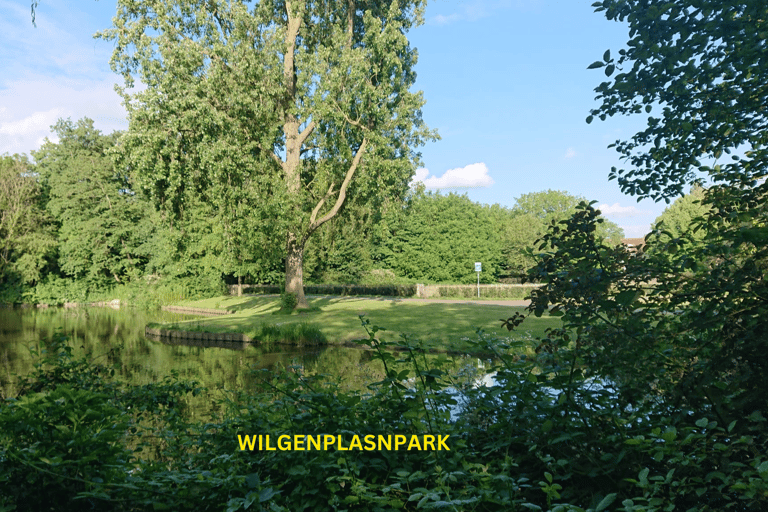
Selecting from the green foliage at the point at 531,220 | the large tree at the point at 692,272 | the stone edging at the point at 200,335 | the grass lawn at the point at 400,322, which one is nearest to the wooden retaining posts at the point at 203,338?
the stone edging at the point at 200,335

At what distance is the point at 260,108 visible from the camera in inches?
720

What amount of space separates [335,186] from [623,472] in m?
19.1

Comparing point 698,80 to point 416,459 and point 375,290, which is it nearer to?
point 416,459

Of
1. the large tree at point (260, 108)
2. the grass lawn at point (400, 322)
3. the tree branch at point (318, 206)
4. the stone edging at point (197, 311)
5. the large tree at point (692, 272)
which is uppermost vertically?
the large tree at point (260, 108)

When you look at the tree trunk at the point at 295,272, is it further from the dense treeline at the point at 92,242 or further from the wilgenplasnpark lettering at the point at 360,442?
the wilgenplasnpark lettering at the point at 360,442

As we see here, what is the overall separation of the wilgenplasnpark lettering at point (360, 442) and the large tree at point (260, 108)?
15.6 m

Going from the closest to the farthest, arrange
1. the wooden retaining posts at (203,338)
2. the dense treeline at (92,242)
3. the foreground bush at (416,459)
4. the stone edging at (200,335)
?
the foreground bush at (416,459) → the wooden retaining posts at (203,338) → the stone edging at (200,335) → the dense treeline at (92,242)

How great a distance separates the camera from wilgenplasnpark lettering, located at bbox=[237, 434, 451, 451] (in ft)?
9.07

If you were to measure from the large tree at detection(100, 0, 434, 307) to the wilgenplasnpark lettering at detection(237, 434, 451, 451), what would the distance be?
616 inches

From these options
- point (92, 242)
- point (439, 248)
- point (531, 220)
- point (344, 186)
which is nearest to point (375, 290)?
point (344, 186)

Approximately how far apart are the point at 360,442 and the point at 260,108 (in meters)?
17.0

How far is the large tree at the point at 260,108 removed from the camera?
17.8m

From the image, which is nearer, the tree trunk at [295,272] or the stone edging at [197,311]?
the tree trunk at [295,272]

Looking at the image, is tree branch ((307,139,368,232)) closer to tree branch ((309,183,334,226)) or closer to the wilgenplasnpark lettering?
tree branch ((309,183,334,226))
